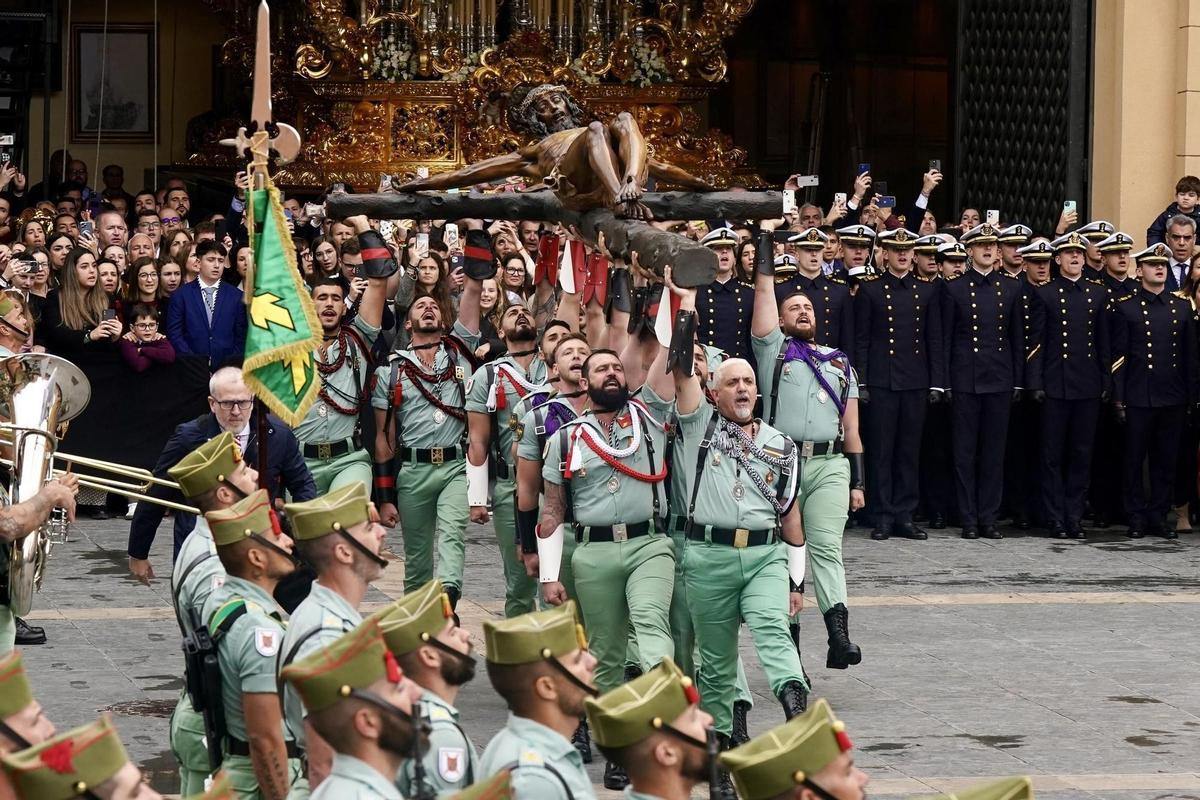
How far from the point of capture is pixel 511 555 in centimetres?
1048

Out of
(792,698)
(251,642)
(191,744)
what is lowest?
(792,698)

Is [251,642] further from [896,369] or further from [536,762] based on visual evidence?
[896,369]

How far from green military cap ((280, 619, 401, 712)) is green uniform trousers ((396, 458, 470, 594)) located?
17.7ft

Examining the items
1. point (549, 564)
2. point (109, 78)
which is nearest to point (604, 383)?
point (549, 564)

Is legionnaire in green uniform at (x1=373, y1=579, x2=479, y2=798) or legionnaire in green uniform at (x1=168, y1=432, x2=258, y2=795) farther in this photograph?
legionnaire in green uniform at (x1=168, y1=432, x2=258, y2=795)

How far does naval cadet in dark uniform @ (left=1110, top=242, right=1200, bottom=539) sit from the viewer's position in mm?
14922

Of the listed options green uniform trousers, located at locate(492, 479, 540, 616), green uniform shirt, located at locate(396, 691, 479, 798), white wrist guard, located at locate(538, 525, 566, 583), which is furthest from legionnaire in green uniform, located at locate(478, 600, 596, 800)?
green uniform trousers, located at locate(492, 479, 540, 616)

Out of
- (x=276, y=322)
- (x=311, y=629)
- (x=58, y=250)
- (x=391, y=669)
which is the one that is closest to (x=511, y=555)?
(x=276, y=322)

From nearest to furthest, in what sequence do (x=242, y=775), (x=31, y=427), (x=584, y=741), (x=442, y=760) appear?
(x=442, y=760)
(x=242, y=775)
(x=31, y=427)
(x=584, y=741)

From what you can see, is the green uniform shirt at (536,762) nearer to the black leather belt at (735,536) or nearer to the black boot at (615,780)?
the black boot at (615,780)

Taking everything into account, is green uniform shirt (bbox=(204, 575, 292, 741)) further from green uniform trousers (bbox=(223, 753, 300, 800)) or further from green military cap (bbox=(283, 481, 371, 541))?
green military cap (bbox=(283, 481, 371, 541))

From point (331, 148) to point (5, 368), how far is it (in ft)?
43.1

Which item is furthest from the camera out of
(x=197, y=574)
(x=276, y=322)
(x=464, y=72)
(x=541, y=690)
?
(x=464, y=72)

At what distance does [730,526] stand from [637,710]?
383cm
